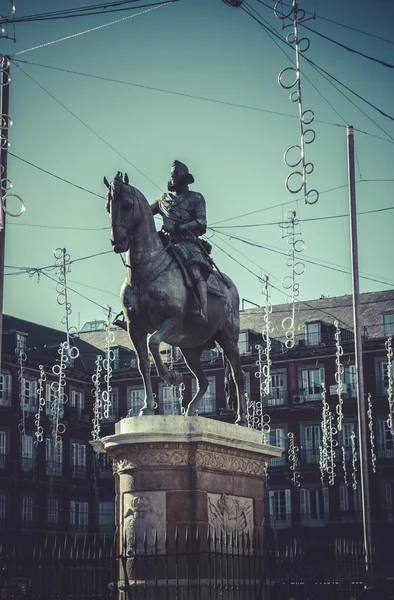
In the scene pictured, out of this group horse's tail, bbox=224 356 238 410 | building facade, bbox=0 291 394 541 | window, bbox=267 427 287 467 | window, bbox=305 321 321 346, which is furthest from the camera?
window, bbox=305 321 321 346

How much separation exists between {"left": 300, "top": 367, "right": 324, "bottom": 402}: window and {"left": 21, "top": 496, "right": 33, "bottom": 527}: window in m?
18.2

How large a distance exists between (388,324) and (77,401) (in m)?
21.6

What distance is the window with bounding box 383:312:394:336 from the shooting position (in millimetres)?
65500

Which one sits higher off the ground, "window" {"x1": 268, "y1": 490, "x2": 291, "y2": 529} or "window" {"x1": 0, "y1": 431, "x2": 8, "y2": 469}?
"window" {"x1": 0, "y1": 431, "x2": 8, "y2": 469}

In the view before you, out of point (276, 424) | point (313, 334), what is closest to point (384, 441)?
point (276, 424)

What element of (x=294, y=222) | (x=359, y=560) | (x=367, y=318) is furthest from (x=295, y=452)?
(x=359, y=560)

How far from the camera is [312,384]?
67.3 m

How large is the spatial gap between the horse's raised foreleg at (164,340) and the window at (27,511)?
50.5 m

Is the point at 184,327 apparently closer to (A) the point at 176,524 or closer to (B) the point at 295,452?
(A) the point at 176,524

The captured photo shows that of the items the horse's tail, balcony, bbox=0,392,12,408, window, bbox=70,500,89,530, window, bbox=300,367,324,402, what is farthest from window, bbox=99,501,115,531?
the horse's tail

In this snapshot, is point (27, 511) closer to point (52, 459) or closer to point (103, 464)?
point (52, 459)

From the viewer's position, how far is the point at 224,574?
15.9 metres

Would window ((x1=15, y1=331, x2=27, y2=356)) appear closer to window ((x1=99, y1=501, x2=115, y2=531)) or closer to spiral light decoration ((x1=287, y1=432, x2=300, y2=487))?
window ((x1=99, y1=501, x2=115, y2=531))

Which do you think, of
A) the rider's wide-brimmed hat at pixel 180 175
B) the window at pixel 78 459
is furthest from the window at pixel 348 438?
the rider's wide-brimmed hat at pixel 180 175
